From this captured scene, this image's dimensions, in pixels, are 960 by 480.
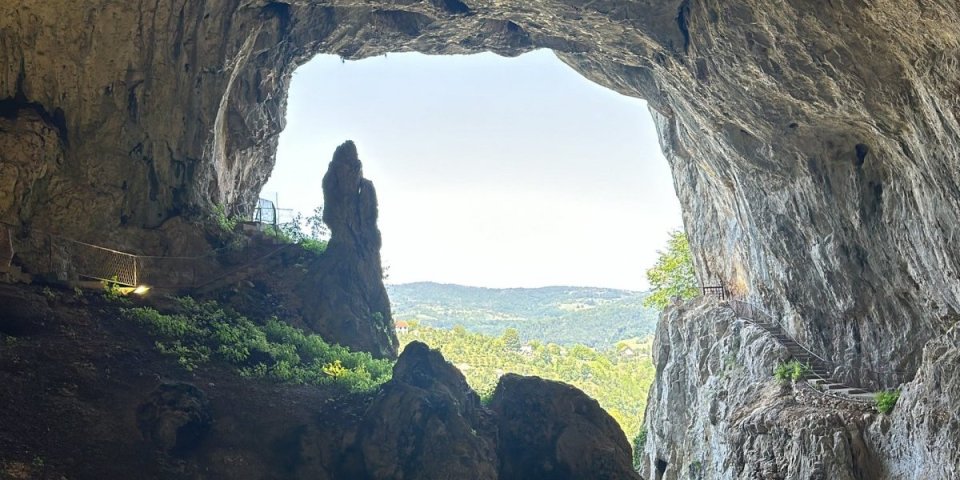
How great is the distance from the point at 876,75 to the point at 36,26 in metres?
21.1

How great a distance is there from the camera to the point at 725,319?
24688 millimetres

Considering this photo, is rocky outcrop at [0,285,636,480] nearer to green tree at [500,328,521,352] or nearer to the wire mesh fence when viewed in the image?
the wire mesh fence

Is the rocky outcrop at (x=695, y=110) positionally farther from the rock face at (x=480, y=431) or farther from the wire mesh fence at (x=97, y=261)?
the rock face at (x=480, y=431)

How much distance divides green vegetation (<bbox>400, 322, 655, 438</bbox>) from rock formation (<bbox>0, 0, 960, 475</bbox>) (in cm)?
2504

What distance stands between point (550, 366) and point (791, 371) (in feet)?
121

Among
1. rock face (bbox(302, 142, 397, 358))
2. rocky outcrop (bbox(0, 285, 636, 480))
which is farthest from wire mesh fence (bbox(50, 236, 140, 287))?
rock face (bbox(302, 142, 397, 358))

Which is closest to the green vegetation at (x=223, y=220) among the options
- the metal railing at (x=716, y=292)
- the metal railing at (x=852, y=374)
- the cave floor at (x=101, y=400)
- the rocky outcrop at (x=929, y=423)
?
the cave floor at (x=101, y=400)

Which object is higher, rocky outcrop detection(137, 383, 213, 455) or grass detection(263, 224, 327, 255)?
grass detection(263, 224, 327, 255)

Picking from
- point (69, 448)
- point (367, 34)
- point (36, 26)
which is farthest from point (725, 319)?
point (36, 26)

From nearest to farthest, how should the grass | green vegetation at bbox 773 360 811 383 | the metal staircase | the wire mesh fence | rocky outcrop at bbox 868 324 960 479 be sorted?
rocky outcrop at bbox 868 324 960 479 → the metal staircase → the wire mesh fence → green vegetation at bbox 773 360 811 383 → the grass

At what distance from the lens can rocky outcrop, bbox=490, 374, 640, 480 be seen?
16438 millimetres

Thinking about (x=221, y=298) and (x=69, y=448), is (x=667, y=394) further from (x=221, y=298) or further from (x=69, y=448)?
(x=69, y=448)

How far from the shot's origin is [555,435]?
16859 millimetres

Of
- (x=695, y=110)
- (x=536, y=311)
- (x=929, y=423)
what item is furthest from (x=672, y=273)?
(x=536, y=311)
